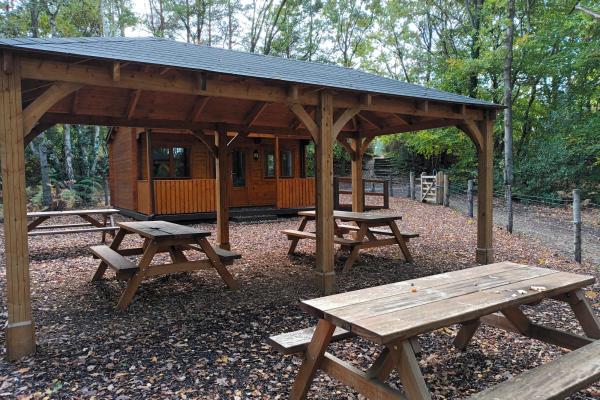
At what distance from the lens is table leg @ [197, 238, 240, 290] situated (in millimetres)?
5023

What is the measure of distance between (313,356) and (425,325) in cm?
77

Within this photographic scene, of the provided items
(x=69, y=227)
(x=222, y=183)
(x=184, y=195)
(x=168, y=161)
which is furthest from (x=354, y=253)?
(x=168, y=161)

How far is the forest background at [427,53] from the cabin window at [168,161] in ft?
14.3

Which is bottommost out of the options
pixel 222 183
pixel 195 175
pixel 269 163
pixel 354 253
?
pixel 354 253

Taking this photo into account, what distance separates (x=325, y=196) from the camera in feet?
17.6

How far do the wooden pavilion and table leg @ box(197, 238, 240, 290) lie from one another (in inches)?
45.2

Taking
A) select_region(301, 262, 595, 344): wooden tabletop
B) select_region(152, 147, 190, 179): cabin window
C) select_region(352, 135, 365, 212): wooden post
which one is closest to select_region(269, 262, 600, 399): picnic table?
select_region(301, 262, 595, 344): wooden tabletop

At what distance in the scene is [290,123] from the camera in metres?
8.43

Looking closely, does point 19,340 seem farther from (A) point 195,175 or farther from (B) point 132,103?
(A) point 195,175

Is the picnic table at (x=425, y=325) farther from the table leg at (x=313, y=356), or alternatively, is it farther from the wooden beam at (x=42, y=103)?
the wooden beam at (x=42, y=103)

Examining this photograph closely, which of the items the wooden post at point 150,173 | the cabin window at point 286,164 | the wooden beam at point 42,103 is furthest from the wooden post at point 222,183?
the cabin window at point 286,164

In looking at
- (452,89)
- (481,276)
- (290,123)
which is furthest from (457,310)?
(452,89)

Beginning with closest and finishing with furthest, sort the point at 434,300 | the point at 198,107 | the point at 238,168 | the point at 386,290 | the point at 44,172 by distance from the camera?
the point at 434,300 → the point at 386,290 → the point at 198,107 → the point at 44,172 → the point at 238,168

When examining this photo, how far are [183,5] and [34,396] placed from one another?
2429 cm
